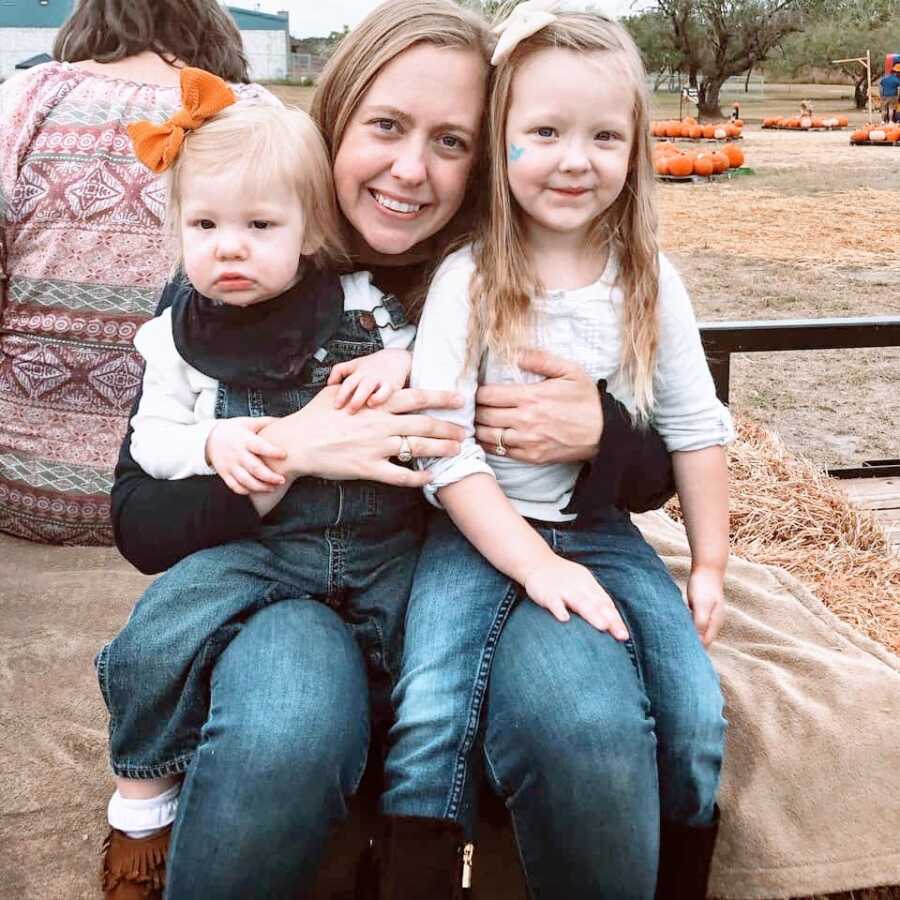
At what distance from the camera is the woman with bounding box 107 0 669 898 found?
123 centimetres

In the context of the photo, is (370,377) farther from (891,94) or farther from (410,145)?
(891,94)

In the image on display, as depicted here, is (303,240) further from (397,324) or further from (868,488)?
(868,488)

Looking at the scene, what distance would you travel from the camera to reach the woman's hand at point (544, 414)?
1.50 m

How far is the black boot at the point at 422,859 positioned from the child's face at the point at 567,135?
80 centimetres

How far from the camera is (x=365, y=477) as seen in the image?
1.43 meters

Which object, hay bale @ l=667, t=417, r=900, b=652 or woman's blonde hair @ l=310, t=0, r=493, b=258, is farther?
hay bale @ l=667, t=417, r=900, b=652

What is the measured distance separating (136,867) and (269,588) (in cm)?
38

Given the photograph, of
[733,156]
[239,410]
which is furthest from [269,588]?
[733,156]

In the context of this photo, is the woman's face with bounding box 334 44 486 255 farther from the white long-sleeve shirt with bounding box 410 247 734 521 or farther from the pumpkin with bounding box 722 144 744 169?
the pumpkin with bounding box 722 144 744 169

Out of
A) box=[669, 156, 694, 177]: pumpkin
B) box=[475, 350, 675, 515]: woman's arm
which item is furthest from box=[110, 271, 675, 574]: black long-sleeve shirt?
box=[669, 156, 694, 177]: pumpkin

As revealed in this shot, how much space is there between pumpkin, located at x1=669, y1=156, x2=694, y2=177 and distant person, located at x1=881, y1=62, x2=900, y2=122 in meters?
8.48

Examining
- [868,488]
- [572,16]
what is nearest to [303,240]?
[572,16]

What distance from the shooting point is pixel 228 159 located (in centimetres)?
138

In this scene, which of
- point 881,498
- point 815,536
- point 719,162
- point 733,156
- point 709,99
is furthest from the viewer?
point 709,99
